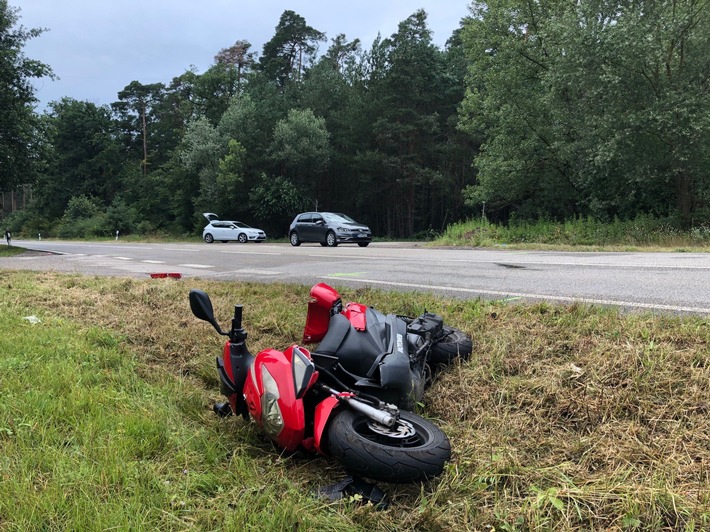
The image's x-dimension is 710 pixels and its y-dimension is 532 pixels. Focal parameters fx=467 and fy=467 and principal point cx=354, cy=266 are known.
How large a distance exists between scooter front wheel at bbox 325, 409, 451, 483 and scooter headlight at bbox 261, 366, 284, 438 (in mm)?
254

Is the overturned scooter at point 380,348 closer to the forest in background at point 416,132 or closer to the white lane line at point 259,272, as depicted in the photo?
the white lane line at point 259,272

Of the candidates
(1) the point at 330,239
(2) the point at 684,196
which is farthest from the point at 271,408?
(2) the point at 684,196

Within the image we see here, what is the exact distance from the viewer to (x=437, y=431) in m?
2.24

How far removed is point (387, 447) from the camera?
200 cm

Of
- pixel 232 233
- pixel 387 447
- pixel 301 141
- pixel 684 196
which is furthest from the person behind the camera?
pixel 301 141

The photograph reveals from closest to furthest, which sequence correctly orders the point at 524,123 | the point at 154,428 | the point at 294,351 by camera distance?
the point at 294,351, the point at 154,428, the point at 524,123

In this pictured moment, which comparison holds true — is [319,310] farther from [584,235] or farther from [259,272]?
[584,235]

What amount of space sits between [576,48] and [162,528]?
67.1ft

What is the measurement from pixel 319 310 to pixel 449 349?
0.94 metres

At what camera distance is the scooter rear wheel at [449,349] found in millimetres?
3207

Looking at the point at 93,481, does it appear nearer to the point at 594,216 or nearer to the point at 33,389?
the point at 33,389

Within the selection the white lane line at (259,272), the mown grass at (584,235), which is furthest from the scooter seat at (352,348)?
the mown grass at (584,235)

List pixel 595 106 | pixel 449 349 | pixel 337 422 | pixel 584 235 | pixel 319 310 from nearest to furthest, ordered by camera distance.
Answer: pixel 337 422 → pixel 319 310 → pixel 449 349 → pixel 584 235 → pixel 595 106

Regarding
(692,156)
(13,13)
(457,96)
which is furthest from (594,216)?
(13,13)
